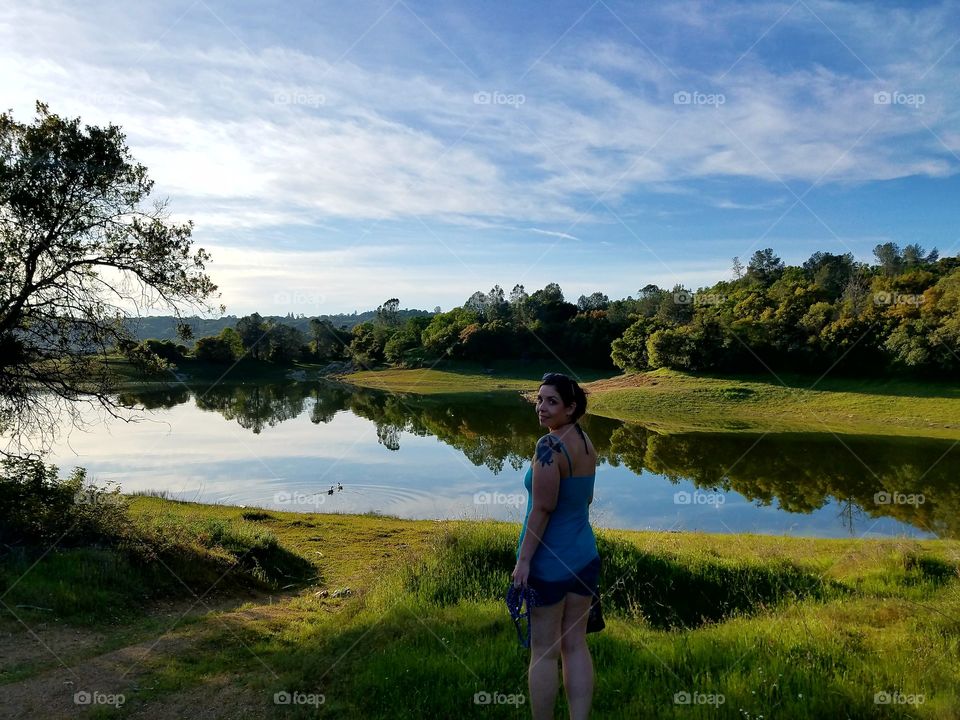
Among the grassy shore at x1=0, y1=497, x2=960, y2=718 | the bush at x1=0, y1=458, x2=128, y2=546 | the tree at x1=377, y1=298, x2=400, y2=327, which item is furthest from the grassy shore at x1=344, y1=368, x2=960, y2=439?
the tree at x1=377, y1=298, x2=400, y2=327

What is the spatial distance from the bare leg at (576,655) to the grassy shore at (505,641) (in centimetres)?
80

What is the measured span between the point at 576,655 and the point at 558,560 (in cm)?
77

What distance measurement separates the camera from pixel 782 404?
48.9 metres

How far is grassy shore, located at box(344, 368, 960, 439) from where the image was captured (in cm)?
4219

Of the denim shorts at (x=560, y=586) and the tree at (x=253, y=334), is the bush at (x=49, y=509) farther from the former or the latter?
the tree at (x=253, y=334)

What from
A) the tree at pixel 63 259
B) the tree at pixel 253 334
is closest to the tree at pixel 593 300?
the tree at pixel 253 334

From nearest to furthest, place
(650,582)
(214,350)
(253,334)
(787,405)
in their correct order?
1. (650,582)
2. (787,405)
3. (214,350)
4. (253,334)

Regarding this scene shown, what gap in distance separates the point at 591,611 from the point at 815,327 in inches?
2421

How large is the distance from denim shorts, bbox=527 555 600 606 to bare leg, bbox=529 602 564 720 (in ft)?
0.22

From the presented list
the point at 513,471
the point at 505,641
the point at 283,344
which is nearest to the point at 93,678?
the point at 505,641

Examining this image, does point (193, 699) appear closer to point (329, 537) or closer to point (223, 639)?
point (223, 639)

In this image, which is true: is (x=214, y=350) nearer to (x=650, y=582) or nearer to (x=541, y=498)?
(x=650, y=582)

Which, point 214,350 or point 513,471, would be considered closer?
point 513,471

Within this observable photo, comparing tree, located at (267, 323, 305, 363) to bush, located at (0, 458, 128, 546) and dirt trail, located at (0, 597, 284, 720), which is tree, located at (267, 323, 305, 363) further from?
dirt trail, located at (0, 597, 284, 720)
